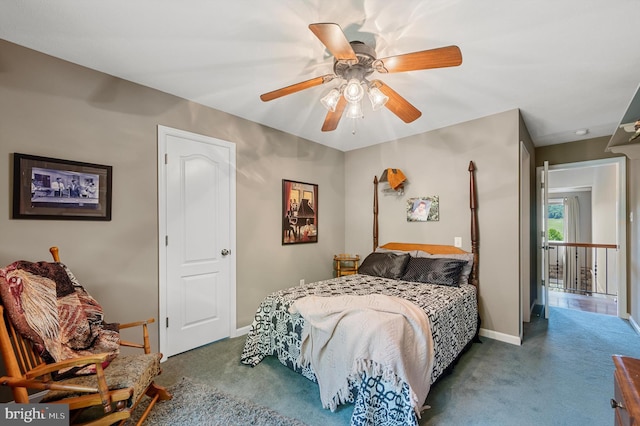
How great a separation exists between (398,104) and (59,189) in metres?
2.64

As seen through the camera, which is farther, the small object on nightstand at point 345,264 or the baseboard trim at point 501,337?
the small object on nightstand at point 345,264

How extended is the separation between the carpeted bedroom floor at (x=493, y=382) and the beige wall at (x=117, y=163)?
689 mm

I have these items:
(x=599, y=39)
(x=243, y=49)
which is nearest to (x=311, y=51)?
(x=243, y=49)

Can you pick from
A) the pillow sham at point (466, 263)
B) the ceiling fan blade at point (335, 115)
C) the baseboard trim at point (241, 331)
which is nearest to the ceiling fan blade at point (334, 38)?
the ceiling fan blade at point (335, 115)

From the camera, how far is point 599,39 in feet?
6.18

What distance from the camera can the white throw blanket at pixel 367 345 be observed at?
165 centimetres

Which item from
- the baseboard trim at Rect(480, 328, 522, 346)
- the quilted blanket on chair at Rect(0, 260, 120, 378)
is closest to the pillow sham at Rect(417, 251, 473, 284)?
the baseboard trim at Rect(480, 328, 522, 346)

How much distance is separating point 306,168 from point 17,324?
3.22 metres

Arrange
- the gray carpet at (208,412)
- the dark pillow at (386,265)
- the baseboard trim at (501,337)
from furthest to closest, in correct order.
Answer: the dark pillow at (386,265) → the baseboard trim at (501,337) → the gray carpet at (208,412)

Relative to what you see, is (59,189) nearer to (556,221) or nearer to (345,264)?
(345,264)

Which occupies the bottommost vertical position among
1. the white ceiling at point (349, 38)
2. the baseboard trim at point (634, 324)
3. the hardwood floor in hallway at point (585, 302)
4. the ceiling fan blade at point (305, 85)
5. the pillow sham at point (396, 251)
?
the hardwood floor in hallway at point (585, 302)

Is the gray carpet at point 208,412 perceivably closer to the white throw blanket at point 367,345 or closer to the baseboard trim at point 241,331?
the white throw blanket at point 367,345

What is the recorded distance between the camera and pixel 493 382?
2.22 m

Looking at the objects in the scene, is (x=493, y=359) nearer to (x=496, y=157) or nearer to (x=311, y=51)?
(x=496, y=157)
